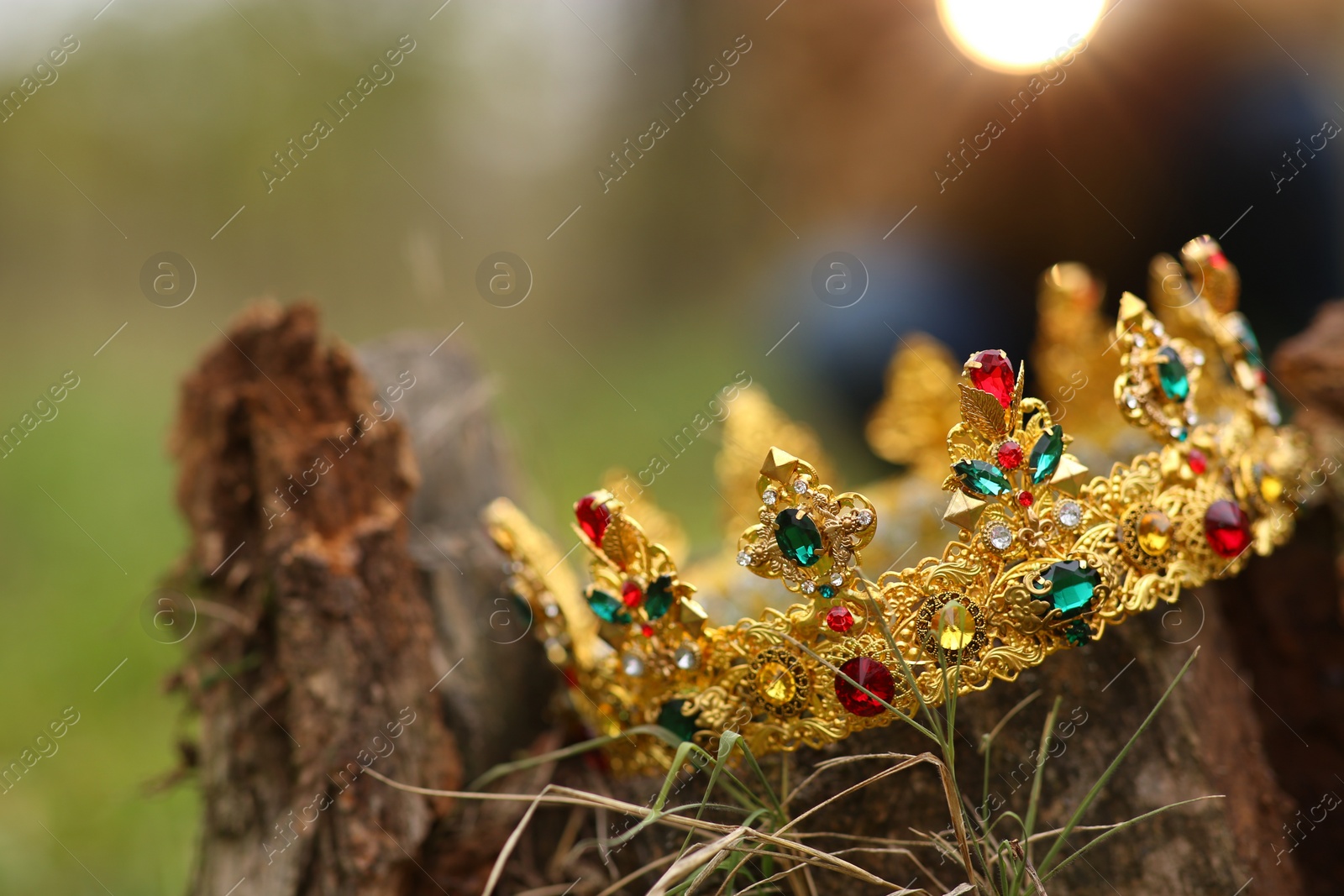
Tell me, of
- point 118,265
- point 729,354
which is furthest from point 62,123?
point 729,354

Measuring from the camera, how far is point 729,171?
12.9 feet

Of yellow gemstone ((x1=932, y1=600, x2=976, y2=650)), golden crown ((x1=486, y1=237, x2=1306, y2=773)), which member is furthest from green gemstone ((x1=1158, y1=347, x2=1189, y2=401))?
yellow gemstone ((x1=932, y1=600, x2=976, y2=650))

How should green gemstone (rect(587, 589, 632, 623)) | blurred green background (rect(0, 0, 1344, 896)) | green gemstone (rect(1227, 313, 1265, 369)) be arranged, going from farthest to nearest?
blurred green background (rect(0, 0, 1344, 896)), green gemstone (rect(1227, 313, 1265, 369)), green gemstone (rect(587, 589, 632, 623))

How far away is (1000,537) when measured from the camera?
2.37 feet

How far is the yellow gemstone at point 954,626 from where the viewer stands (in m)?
0.72

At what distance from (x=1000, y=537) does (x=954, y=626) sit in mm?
85

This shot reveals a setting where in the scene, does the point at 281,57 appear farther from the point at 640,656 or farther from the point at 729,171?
the point at 640,656

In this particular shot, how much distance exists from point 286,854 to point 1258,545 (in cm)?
103

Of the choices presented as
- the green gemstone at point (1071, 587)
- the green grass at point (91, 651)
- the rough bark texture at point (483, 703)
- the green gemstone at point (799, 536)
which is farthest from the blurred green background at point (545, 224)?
the green gemstone at point (1071, 587)

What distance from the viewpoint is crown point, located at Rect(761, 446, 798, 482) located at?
28.2 inches

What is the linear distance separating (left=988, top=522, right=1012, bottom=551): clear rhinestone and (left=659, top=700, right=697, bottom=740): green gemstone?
31 cm

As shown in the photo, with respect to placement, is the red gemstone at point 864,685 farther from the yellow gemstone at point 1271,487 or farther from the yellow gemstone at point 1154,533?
the yellow gemstone at point 1271,487

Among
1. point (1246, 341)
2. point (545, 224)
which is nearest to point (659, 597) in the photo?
point (1246, 341)

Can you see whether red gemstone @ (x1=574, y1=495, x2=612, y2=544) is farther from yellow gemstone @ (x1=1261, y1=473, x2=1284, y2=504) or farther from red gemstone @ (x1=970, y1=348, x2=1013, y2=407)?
yellow gemstone @ (x1=1261, y1=473, x2=1284, y2=504)
